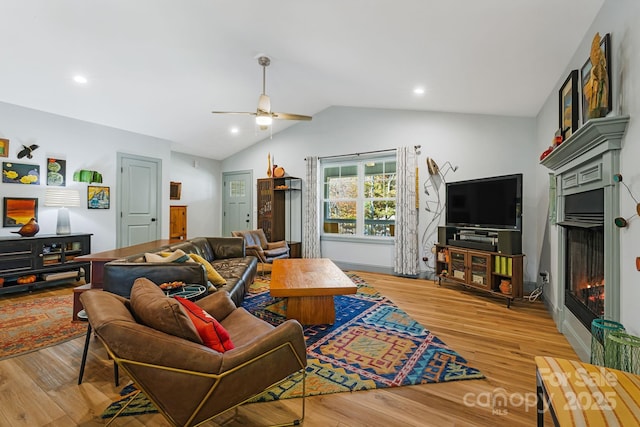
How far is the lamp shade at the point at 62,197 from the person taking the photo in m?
4.14

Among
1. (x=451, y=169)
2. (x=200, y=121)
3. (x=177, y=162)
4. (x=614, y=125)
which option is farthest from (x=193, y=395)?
(x=177, y=162)

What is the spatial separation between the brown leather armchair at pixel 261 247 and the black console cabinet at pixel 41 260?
2.33 metres

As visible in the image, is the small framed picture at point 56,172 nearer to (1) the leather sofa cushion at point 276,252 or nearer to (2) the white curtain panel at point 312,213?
(1) the leather sofa cushion at point 276,252

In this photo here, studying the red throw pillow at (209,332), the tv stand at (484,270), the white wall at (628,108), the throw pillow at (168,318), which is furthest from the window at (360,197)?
the throw pillow at (168,318)

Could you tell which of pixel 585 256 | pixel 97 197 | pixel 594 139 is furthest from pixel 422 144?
pixel 97 197

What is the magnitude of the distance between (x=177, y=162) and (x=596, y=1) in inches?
278

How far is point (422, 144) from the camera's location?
4.95 m

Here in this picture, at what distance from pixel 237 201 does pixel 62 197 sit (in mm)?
3514

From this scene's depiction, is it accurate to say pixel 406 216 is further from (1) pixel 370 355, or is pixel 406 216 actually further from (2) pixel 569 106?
(1) pixel 370 355

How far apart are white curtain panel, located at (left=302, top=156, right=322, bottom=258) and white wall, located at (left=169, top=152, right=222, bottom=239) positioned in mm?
2809

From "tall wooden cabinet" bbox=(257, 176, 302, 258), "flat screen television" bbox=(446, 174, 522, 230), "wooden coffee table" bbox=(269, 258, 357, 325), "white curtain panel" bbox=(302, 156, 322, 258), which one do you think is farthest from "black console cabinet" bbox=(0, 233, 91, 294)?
"flat screen television" bbox=(446, 174, 522, 230)

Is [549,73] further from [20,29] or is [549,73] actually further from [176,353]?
[20,29]

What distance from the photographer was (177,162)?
264 inches

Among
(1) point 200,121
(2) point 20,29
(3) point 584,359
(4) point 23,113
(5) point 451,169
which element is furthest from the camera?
(1) point 200,121
